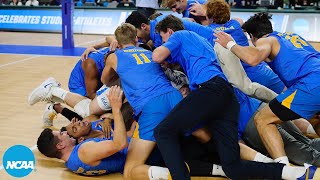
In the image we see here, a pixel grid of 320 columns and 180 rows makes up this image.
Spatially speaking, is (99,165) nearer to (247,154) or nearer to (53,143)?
(53,143)

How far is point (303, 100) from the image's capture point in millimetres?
4090

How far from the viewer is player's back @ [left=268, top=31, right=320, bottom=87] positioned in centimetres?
421

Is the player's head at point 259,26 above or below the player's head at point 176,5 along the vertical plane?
above

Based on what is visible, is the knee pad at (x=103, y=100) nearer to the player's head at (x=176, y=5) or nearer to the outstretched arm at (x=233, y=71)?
the outstretched arm at (x=233, y=71)

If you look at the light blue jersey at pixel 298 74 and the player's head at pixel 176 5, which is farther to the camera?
the player's head at pixel 176 5

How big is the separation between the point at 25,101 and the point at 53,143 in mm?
2749

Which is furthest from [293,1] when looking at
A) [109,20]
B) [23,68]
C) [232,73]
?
[232,73]

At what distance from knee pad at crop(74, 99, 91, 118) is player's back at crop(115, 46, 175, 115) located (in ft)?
3.89

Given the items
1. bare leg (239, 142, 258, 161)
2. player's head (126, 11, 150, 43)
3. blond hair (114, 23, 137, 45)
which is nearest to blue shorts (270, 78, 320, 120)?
bare leg (239, 142, 258, 161)

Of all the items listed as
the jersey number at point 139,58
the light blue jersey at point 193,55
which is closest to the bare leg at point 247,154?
the light blue jersey at point 193,55

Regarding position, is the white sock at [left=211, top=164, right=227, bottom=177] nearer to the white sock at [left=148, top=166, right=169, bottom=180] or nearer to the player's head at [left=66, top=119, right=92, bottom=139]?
the white sock at [left=148, top=166, right=169, bottom=180]

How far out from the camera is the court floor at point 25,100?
4.41 meters

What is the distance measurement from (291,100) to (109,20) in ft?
36.2

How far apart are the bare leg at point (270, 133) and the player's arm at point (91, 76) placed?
229cm
